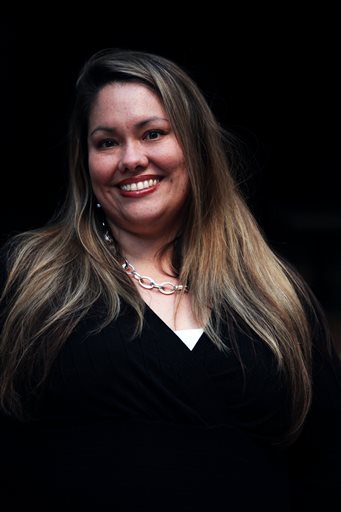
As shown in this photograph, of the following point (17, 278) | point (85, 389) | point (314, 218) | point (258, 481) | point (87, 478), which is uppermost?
point (17, 278)

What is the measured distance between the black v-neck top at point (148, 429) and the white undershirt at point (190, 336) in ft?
0.07

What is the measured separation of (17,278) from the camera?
7.15ft

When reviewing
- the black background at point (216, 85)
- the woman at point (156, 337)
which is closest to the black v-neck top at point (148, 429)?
the woman at point (156, 337)

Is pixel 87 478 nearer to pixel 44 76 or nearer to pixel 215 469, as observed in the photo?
pixel 215 469

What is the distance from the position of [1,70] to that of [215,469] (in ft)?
9.57

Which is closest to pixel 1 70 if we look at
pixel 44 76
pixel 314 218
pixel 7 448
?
pixel 44 76

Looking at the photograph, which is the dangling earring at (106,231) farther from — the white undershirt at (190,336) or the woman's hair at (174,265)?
the white undershirt at (190,336)

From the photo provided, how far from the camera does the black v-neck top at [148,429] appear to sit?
6.61ft

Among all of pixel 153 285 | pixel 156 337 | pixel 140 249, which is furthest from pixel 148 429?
pixel 140 249

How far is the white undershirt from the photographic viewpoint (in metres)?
2.14

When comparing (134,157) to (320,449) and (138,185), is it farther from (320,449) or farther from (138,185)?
(320,449)

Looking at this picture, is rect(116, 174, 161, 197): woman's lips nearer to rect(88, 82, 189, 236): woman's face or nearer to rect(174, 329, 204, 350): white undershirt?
rect(88, 82, 189, 236): woman's face

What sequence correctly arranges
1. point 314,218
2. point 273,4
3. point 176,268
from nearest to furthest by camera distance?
point 176,268 → point 273,4 → point 314,218

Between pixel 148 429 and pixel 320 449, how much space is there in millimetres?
503
